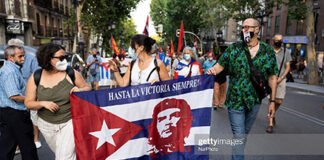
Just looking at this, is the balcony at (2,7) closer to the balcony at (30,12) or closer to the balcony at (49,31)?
the balcony at (30,12)

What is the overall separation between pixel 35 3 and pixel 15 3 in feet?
17.4

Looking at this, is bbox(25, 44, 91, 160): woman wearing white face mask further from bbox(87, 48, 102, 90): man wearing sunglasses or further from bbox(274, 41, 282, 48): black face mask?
bbox(87, 48, 102, 90): man wearing sunglasses

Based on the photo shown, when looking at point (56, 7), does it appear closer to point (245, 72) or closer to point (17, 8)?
point (17, 8)

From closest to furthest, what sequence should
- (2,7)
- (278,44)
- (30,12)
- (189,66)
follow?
1. (278,44)
2. (189,66)
3. (2,7)
4. (30,12)

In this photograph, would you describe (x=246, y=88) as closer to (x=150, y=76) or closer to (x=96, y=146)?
(x=150, y=76)

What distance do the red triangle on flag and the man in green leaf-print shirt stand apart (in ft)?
4.51

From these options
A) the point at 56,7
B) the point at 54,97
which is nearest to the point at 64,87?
the point at 54,97

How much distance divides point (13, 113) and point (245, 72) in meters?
2.88

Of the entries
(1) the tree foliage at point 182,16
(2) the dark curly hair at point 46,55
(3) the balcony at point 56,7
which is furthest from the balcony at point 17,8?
(1) the tree foliage at point 182,16

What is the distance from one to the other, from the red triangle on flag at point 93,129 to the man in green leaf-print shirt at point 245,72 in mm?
1376

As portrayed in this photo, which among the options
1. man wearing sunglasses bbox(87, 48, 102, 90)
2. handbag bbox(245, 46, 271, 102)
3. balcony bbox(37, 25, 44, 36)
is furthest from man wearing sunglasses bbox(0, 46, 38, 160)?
balcony bbox(37, 25, 44, 36)

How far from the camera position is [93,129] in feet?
8.61

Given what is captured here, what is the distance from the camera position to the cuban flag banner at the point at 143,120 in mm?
2604

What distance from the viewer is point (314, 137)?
4.92 meters
